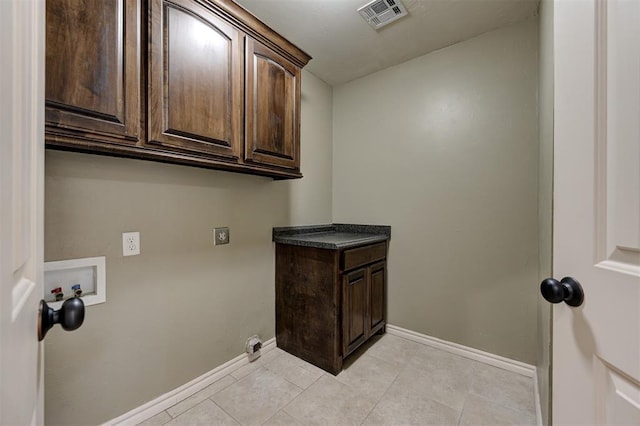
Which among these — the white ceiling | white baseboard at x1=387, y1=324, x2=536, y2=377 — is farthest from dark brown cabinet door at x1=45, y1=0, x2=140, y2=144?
white baseboard at x1=387, y1=324, x2=536, y2=377

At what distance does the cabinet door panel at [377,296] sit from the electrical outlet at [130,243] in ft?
5.54

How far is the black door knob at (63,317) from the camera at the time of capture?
20.3 inches

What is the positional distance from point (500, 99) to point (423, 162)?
0.70m

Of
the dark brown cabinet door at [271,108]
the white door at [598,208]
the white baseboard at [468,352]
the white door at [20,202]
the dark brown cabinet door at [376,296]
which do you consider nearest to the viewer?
the white door at [20,202]

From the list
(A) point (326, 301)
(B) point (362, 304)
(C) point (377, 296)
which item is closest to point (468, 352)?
(C) point (377, 296)

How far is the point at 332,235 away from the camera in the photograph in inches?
97.3

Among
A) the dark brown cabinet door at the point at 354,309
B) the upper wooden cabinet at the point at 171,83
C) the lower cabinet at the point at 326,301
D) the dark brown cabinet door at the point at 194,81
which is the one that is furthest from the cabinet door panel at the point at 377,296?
the dark brown cabinet door at the point at 194,81

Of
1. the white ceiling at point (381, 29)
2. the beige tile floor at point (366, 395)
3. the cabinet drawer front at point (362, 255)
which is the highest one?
the white ceiling at point (381, 29)

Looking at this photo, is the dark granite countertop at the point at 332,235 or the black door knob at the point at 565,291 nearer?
the black door knob at the point at 565,291

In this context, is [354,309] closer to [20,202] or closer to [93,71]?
[20,202]

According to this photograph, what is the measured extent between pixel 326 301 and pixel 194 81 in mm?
1609

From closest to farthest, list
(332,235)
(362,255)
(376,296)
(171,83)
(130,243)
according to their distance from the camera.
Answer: (171,83)
(130,243)
(362,255)
(376,296)
(332,235)

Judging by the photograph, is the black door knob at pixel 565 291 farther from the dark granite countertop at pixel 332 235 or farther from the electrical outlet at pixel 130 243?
the electrical outlet at pixel 130 243

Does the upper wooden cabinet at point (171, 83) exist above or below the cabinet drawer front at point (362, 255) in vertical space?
above
